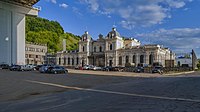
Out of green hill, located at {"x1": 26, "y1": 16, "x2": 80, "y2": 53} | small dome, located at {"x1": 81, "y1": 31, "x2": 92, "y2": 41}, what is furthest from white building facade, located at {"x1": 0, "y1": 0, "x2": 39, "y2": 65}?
green hill, located at {"x1": 26, "y1": 16, "x2": 80, "y2": 53}

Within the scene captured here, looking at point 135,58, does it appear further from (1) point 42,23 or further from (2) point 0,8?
(1) point 42,23

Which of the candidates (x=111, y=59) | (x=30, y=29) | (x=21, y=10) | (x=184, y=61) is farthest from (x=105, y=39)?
(x=30, y=29)

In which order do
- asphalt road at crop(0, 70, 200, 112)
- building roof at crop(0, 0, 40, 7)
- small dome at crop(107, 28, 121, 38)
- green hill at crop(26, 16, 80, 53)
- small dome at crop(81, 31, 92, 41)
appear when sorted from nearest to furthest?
asphalt road at crop(0, 70, 200, 112)
building roof at crop(0, 0, 40, 7)
small dome at crop(107, 28, 121, 38)
small dome at crop(81, 31, 92, 41)
green hill at crop(26, 16, 80, 53)

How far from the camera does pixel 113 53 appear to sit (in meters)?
86.8

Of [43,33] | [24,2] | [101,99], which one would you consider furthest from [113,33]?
[101,99]

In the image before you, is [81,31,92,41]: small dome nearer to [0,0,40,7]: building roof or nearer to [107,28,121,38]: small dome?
[107,28,121,38]: small dome

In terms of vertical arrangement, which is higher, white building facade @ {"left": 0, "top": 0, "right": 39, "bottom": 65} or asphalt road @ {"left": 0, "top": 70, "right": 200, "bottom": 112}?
white building facade @ {"left": 0, "top": 0, "right": 39, "bottom": 65}

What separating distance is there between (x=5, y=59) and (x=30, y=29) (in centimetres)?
8336

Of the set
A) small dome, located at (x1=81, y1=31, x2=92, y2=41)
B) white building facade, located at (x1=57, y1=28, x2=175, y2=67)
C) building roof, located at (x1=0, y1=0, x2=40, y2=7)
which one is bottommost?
white building facade, located at (x1=57, y1=28, x2=175, y2=67)

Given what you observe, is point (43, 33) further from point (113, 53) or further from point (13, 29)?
point (13, 29)

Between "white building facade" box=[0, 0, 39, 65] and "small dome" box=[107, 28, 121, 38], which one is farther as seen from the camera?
"small dome" box=[107, 28, 121, 38]

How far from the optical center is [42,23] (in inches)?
5610

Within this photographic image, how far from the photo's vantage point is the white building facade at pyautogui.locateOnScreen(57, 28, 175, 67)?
76.4 m

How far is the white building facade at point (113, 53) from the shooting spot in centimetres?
7638
